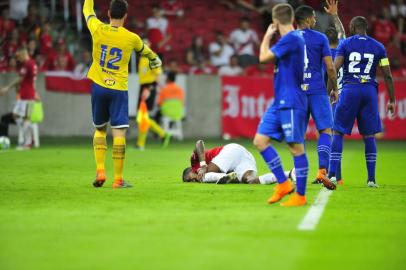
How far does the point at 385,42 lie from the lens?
27.7 m

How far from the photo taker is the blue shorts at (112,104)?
1263 cm

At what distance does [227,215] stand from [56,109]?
17.5 meters

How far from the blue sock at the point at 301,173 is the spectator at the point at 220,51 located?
17.7 metres

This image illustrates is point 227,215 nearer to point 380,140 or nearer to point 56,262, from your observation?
point 56,262

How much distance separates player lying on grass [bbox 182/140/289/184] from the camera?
13.1 m

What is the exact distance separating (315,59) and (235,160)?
195cm

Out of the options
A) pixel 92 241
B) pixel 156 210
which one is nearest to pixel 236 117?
pixel 156 210

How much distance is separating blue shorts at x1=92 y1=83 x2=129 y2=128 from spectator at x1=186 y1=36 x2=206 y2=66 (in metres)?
14.9

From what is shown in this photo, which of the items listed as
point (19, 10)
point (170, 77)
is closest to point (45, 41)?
point (19, 10)

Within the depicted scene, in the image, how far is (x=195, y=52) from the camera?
27.9 m

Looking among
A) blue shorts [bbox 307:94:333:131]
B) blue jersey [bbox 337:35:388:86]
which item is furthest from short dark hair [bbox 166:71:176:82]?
blue shorts [bbox 307:94:333:131]

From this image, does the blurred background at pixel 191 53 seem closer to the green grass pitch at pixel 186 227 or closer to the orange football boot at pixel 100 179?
the green grass pitch at pixel 186 227

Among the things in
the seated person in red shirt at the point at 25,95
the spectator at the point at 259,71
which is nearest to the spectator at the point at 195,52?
the spectator at the point at 259,71

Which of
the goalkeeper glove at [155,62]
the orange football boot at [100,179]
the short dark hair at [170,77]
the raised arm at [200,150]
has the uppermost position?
the goalkeeper glove at [155,62]
